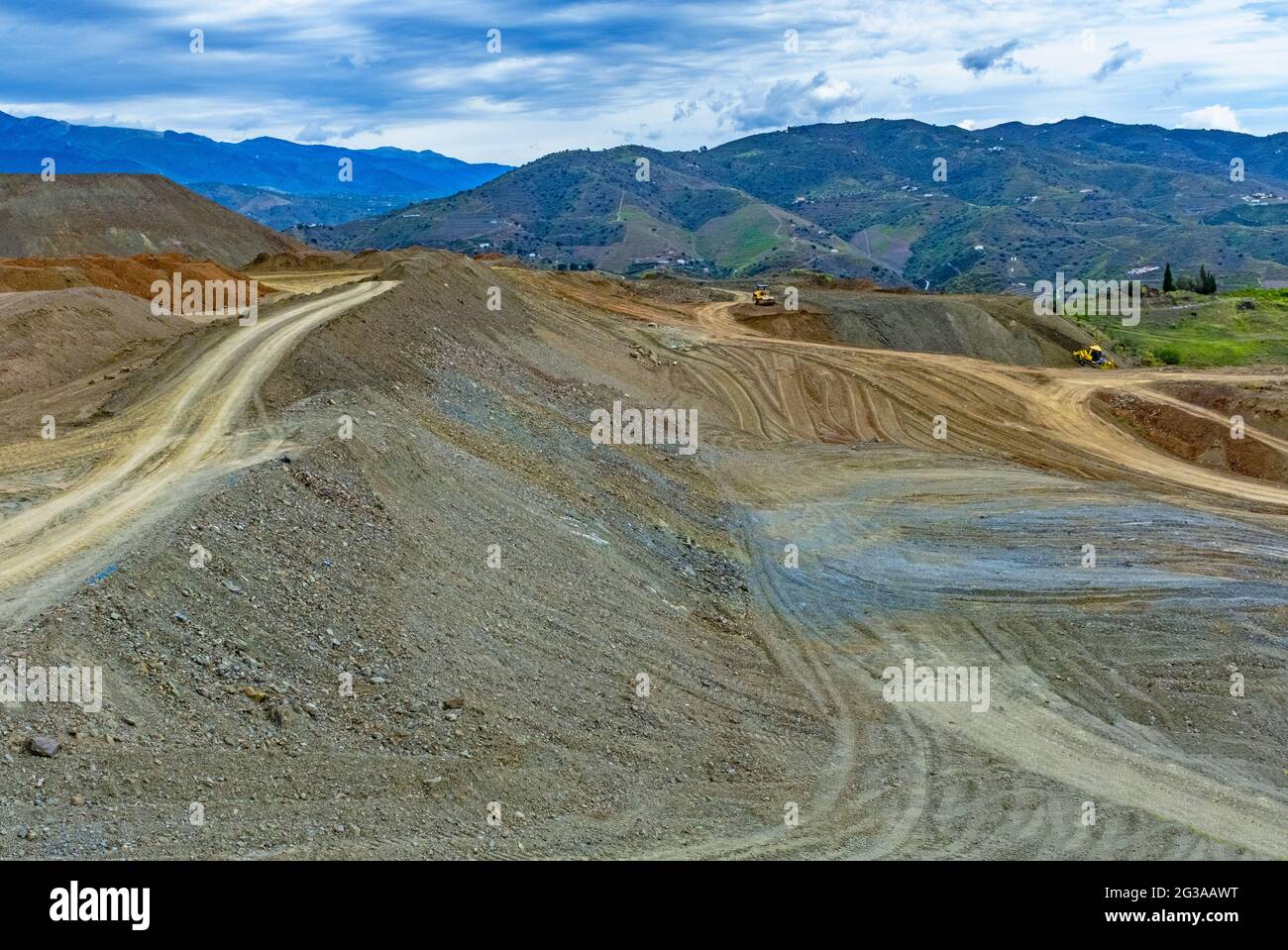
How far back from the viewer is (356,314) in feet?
94.0

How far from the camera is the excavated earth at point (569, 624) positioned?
11.9 m

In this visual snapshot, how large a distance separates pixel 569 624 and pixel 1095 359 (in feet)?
129

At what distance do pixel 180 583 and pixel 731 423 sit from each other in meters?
24.7

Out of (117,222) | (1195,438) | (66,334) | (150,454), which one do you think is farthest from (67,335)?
(117,222)

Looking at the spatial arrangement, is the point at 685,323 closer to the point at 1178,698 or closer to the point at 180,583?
the point at 1178,698

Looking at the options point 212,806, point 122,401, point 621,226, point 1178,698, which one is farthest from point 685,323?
point 621,226

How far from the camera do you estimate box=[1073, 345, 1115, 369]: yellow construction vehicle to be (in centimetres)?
4897

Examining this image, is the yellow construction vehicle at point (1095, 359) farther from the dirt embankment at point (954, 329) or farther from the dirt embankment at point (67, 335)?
the dirt embankment at point (67, 335)

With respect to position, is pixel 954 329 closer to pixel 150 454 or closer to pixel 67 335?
pixel 67 335

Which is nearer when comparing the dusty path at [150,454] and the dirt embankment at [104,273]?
the dusty path at [150,454]

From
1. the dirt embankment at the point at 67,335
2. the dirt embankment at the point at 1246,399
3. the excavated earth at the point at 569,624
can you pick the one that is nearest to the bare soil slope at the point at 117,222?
the dirt embankment at the point at 67,335

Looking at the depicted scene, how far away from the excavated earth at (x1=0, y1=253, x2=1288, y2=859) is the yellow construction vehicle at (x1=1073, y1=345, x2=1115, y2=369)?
1507 centimetres

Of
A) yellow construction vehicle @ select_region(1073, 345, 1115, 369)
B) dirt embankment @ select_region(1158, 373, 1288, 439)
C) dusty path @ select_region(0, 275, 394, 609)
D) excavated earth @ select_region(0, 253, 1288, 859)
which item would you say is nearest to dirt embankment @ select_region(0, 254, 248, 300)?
excavated earth @ select_region(0, 253, 1288, 859)

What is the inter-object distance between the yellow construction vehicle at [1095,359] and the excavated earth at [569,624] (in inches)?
593
